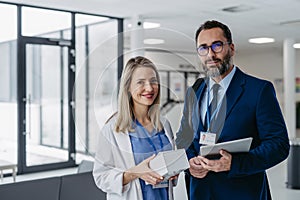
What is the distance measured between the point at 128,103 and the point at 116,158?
19 cm

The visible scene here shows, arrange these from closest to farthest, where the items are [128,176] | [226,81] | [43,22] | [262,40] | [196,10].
→ [128,176] < [226,81] < [196,10] < [43,22] < [262,40]

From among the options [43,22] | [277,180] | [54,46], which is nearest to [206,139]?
[277,180]

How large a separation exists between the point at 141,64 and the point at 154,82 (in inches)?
2.9

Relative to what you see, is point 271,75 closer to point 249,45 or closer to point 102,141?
point 249,45

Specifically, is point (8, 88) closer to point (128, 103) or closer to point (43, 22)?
point (43, 22)

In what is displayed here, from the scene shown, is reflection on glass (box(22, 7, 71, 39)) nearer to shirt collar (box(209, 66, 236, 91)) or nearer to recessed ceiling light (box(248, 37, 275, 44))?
recessed ceiling light (box(248, 37, 275, 44))

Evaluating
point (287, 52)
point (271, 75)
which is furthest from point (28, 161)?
point (271, 75)

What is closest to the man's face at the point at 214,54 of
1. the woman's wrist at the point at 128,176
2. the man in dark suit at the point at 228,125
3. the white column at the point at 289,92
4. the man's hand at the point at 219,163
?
the man in dark suit at the point at 228,125

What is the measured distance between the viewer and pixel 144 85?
1.35 meters

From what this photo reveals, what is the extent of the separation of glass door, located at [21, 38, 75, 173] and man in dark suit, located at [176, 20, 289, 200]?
555 cm

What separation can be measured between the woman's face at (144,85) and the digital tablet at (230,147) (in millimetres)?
271

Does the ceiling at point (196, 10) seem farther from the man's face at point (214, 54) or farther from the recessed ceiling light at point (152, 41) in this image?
the recessed ceiling light at point (152, 41)

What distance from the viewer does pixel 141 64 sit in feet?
4.48

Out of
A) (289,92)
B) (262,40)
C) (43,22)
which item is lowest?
(289,92)
